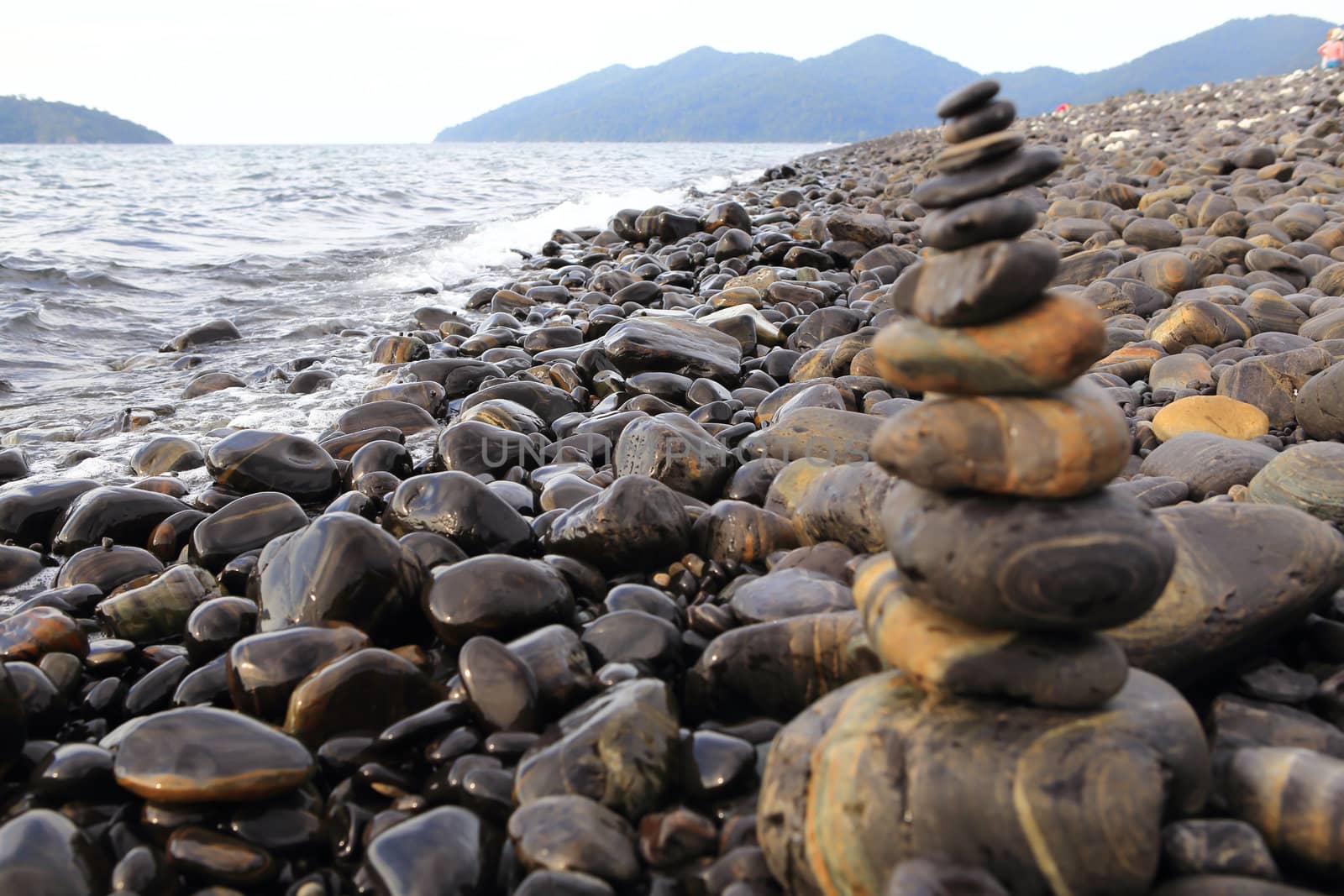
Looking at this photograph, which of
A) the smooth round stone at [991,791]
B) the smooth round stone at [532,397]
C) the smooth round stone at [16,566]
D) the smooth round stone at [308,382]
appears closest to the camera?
the smooth round stone at [991,791]

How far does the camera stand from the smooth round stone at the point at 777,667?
1997 mm

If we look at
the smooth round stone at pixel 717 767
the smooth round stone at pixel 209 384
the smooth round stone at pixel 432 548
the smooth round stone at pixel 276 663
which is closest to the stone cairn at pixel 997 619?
the smooth round stone at pixel 717 767

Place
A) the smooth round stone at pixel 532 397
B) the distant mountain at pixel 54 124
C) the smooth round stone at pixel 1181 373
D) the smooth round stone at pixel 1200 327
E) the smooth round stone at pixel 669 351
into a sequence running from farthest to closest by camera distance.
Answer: the distant mountain at pixel 54 124 < the smooth round stone at pixel 669 351 < the smooth round stone at pixel 532 397 < the smooth round stone at pixel 1200 327 < the smooth round stone at pixel 1181 373

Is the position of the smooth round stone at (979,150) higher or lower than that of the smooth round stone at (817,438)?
higher

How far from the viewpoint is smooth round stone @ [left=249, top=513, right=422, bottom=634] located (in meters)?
2.41

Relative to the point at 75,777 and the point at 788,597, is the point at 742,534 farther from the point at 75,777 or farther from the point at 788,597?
the point at 75,777

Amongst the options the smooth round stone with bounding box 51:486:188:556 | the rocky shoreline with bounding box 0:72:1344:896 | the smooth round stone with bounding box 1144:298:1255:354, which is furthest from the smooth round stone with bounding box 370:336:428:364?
the smooth round stone with bounding box 1144:298:1255:354

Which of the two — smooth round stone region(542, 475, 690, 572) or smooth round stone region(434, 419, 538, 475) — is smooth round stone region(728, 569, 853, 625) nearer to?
smooth round stone region(542, 475, 690, 572)

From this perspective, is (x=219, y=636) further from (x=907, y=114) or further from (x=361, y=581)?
(x=907, y=114)

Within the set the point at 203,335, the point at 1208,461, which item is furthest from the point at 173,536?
the point at 203,335

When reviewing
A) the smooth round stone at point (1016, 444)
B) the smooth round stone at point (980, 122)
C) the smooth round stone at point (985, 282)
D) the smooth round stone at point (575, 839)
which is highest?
the smooth round stone at point (980, 122)

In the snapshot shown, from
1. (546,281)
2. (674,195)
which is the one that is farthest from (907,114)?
(546,281)

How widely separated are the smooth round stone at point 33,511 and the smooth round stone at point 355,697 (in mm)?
2166

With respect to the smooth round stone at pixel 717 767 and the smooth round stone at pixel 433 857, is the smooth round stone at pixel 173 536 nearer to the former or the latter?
the smooth round stone at pixel 433 857
